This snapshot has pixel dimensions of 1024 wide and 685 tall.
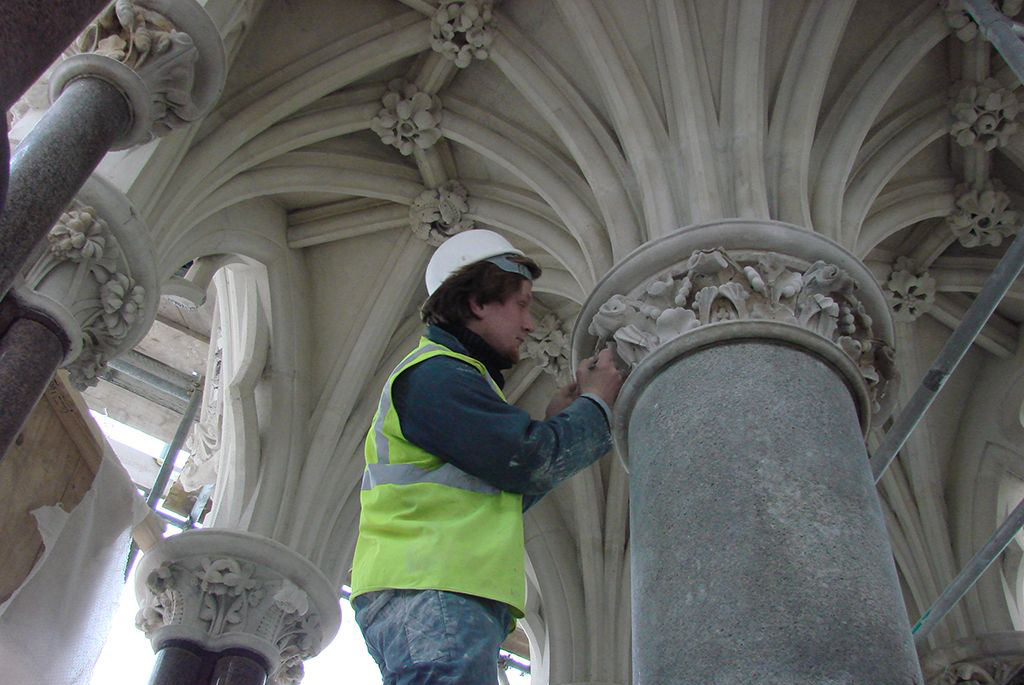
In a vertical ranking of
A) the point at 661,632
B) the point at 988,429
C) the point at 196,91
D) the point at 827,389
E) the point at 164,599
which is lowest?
the point at 661,632

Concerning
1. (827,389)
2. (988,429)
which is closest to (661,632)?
(827,389)

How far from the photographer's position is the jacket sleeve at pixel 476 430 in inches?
87.1

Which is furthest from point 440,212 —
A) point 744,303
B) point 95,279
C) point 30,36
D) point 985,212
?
point 30,36

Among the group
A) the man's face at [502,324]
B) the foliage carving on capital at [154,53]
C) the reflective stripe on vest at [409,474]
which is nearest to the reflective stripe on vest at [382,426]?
the reflective stripe on vest at [409,474]

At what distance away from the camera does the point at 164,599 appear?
273 inches

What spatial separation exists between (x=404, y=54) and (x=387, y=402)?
16.9 feet

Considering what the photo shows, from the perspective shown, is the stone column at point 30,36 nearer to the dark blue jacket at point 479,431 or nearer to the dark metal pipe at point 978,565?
the dark blue jacket at point 479,431

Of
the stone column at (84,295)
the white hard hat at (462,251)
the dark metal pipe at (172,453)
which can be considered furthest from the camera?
the dark metal pipe at (172,453)

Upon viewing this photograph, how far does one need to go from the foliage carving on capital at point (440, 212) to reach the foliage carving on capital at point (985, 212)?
11.2 ft

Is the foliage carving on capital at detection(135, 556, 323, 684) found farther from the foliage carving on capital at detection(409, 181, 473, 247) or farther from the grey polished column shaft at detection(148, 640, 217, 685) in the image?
the foliage carving on capital at detection(409, 181, 473, 247)

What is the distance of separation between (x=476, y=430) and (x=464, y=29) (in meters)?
5.12

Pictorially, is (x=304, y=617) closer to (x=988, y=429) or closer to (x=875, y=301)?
(x=875, y=301)

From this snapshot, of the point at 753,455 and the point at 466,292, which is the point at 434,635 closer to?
the point at 466,292

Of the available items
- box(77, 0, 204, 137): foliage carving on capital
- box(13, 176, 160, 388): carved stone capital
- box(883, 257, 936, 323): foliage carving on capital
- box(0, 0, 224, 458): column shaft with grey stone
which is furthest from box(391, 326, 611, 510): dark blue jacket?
box(883, 257, 936, 323): foliage carving on capital
